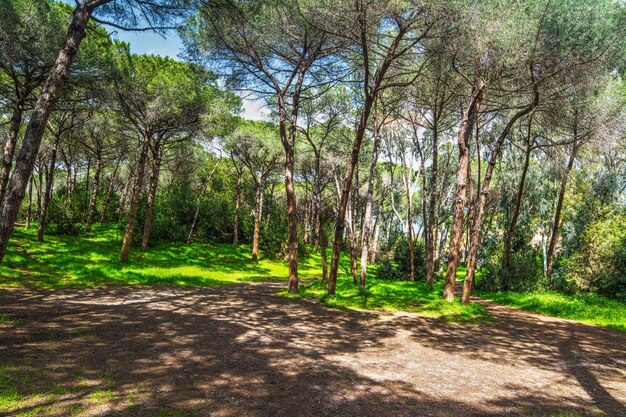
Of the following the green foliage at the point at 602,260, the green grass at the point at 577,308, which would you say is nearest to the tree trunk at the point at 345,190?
the green grass at the point at 577,308

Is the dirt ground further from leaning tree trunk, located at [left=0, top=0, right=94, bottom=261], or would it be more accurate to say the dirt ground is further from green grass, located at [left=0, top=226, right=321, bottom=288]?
green grass, located at [left=0, top=226, right=321, bottom=288]

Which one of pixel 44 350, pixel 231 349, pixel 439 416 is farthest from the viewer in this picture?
pixel 231 349

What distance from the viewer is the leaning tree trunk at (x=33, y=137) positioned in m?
5.68

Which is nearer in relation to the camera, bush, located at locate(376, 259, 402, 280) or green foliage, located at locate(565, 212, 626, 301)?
green foliage, located at locate(565, 212, 626, 301)

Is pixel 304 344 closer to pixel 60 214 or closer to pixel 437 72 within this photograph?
pixel 437 72

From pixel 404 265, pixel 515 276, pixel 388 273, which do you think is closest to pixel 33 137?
pixel 388 273

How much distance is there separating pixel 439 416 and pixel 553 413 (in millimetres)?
1420

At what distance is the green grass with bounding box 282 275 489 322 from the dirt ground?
3.74 feet

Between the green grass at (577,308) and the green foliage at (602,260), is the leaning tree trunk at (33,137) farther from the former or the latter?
the green foliage at (602,260)

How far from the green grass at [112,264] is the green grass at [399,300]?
5.67 metres

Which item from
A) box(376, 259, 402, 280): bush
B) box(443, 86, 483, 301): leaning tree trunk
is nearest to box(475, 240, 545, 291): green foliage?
box(376, 259, 402, 280): bush

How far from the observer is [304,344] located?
622 centimetres

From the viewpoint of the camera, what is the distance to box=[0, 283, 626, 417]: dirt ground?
3.56m

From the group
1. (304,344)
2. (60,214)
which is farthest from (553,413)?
(60,214)
